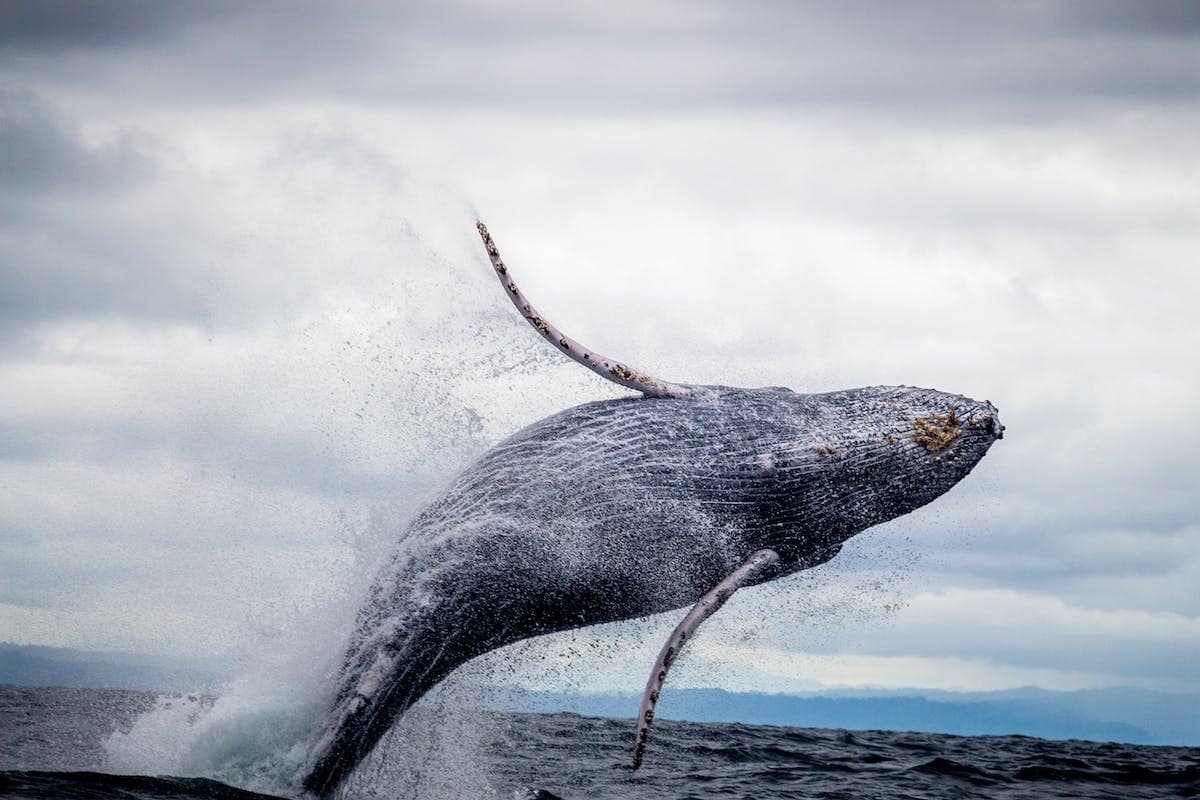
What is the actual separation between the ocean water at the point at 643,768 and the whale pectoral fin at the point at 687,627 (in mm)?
2489

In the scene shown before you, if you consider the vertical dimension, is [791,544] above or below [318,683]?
above

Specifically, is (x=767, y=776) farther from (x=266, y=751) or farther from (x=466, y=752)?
(x=266, y=751)

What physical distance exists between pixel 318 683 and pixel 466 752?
2801 millimetres

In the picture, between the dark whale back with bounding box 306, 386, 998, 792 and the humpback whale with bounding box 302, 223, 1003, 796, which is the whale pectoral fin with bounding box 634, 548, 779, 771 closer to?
the humpback whale with bounding box 302, 223, 1003, 796

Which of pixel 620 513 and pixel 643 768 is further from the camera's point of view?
pixel 643 768

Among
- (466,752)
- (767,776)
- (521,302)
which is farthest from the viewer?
(767,776)

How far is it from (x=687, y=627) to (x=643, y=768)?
852cm

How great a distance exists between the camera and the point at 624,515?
10109mm

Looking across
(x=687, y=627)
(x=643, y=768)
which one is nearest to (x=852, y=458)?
(x=687, y=627)

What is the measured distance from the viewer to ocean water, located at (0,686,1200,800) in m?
11.5

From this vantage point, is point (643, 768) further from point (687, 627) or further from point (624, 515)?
point (624, 515)

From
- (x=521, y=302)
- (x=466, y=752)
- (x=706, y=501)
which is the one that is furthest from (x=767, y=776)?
(x=521, y=302)

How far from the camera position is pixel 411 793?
37.8 feet

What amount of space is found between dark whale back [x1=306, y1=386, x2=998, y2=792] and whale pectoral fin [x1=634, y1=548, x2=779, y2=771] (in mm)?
157
